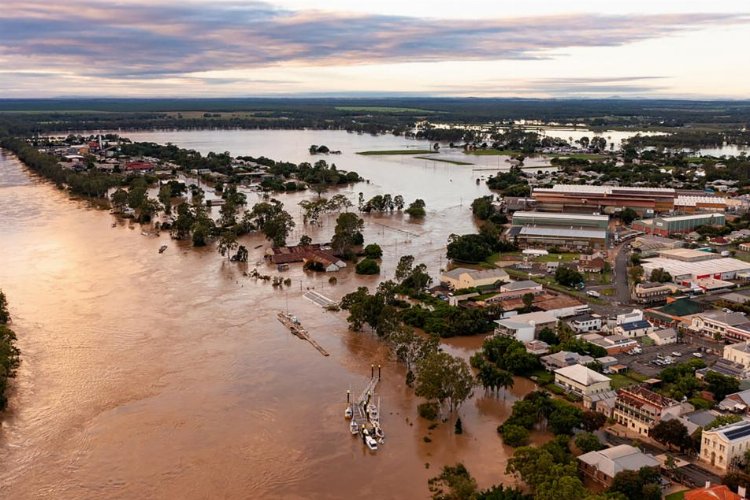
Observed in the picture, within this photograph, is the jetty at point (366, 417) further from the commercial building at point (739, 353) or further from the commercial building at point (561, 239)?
the commercial building at point (561, 239)

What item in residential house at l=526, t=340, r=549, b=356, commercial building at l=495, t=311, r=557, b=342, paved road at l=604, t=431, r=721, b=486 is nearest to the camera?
paved road at l=604, t=431, r=721, b=486

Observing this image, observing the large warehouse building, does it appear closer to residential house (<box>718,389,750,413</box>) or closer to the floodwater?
the floodwater

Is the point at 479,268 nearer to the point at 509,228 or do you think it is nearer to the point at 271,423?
the point at 509,228

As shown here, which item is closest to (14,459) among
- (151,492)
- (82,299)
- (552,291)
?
(151,492)

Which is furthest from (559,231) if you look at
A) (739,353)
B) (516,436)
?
(516,436)

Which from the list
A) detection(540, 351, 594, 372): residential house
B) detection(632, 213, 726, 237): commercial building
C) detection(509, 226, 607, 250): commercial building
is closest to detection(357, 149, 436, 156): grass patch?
detection(632, 213, 726, 237): commercial building

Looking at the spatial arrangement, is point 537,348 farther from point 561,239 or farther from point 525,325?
point 561,239
